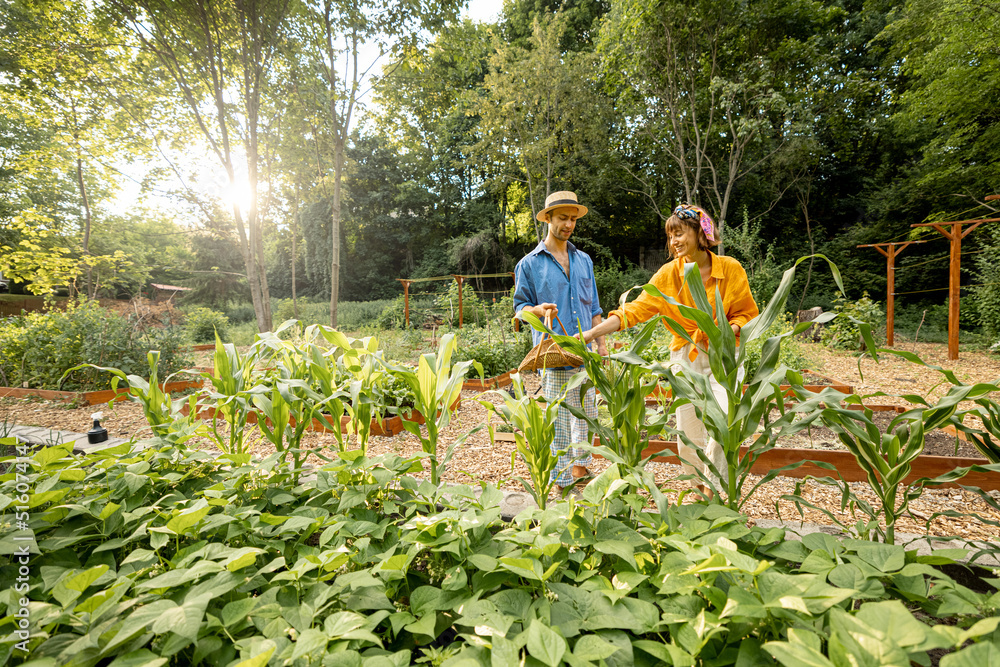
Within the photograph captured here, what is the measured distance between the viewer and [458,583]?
809 mm

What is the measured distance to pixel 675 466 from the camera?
2459mm

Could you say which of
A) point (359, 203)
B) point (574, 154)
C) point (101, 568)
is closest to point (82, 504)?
point (101, 568)

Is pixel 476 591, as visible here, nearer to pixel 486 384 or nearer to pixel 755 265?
pixel 486 384

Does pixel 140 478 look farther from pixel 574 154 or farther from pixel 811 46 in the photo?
pixel 811 46

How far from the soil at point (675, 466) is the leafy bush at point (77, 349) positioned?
0.52 metres

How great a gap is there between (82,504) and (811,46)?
46.7 feet

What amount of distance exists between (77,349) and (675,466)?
6.73m

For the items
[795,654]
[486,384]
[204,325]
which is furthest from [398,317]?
[795,654]

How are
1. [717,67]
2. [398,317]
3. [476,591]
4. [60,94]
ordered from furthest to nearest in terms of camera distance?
[398,317] < [717,67] < [60,94] < [476,591]

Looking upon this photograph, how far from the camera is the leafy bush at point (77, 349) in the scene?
14.9 feet

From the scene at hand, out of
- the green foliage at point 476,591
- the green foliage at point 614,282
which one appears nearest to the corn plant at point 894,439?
the green foliage at point 476,591

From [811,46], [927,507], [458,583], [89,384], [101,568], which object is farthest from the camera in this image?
[811,46]

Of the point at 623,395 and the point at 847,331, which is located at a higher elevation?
the point at 623,395

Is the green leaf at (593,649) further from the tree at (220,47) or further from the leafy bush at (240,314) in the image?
the leafy bush at (240,314)
